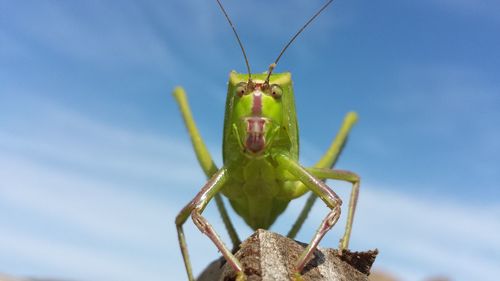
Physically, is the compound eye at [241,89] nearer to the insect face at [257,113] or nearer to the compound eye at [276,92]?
the insect face at [257,113]

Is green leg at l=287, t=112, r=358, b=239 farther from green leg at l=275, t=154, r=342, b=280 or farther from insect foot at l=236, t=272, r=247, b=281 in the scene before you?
insect foot at l=236, t=272, r=247, b=281

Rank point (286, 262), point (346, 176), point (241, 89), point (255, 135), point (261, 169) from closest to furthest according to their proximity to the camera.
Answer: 1. point (286, 262)
2. point (255, 135)
3. point (241, 89)
4. point (261, 169)
5. point (346, 176)

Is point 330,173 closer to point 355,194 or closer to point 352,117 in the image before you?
point 355,194

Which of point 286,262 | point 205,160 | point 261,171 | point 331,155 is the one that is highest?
point 331,155

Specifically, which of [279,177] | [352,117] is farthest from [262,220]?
[352,117]

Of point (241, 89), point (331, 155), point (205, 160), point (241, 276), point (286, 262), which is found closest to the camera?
point (241, 276)

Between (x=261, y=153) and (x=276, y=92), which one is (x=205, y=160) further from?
(x=261, y=153)

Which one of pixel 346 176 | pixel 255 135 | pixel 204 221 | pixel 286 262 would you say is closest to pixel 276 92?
pixel 255 135
